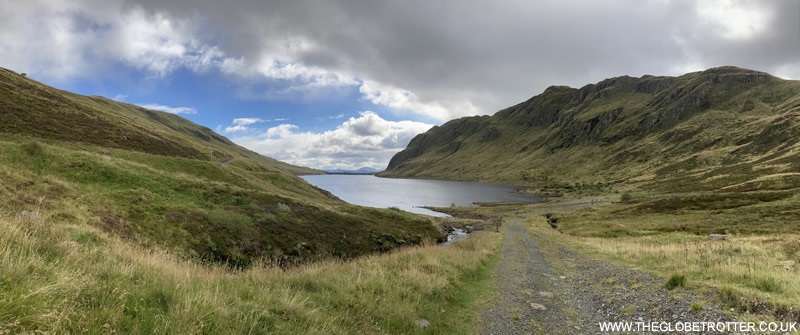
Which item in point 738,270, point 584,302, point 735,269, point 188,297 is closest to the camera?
point 188,297

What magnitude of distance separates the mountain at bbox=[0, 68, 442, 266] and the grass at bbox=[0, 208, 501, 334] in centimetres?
876

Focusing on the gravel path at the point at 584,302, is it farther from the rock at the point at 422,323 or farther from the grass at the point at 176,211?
the grass at the point at 176,211

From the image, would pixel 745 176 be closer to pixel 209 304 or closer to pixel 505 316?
pixel 505 316

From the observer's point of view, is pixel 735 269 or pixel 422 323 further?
pixel 735 269

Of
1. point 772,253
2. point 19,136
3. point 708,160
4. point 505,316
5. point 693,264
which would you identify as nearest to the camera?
point 505,316

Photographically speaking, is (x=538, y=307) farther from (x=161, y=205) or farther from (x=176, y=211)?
(x=161, y=205)

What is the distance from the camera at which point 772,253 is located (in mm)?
17391

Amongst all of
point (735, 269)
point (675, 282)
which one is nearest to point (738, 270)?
point (735, 269)

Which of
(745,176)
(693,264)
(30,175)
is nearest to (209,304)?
(693,264)

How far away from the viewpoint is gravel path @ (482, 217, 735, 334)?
396 inches

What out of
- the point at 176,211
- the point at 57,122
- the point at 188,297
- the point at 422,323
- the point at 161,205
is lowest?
the point at 422,323

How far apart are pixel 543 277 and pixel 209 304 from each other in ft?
54.4

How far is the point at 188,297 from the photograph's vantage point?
5.50 meters

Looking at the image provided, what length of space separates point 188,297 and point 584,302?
1305cm
